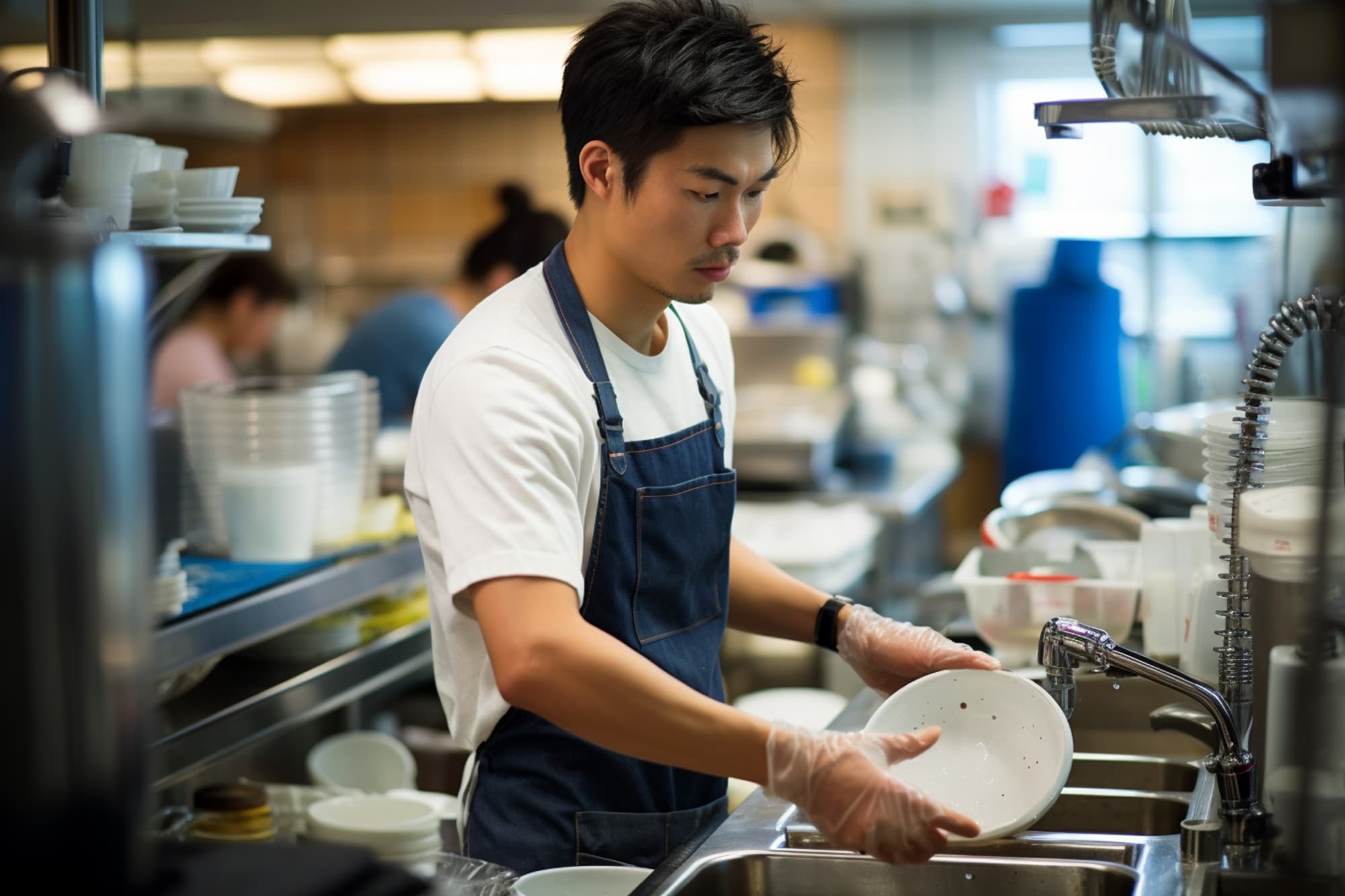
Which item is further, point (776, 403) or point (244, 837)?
point (776, 403)

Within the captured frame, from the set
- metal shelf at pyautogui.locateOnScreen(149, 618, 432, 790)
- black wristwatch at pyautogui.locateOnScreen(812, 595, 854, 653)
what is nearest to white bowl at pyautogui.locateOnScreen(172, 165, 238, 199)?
metal shelf at pyautogui.locateOnScreen(149, 618, 432, 790)

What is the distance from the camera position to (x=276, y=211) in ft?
23.0

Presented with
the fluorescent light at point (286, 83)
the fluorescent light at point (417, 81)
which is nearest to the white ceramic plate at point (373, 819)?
the fluorescent light at point (417, 81)

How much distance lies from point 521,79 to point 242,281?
58.3 inches

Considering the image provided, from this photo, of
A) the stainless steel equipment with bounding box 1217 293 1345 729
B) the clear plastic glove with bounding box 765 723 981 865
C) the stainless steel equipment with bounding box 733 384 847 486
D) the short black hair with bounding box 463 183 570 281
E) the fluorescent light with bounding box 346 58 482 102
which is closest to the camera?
the clear plastic glove with bounding box 765 723 981 865

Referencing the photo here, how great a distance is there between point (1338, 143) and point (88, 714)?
822mm

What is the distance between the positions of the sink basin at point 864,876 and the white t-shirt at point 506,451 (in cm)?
31

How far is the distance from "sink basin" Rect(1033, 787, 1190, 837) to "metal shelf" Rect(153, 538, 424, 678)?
1197mm

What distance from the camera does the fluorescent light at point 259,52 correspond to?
216 inches

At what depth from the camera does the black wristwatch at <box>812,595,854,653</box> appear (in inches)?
72.6

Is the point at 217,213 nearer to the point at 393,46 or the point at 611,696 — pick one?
the point at 611,696

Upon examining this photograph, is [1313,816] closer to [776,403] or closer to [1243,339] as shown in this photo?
[776,403]

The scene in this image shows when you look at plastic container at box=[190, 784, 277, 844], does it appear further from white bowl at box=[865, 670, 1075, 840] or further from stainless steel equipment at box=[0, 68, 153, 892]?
stainless steel equipment at box=[0, 68, 153, 892]

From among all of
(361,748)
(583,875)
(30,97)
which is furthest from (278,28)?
(30,97)
